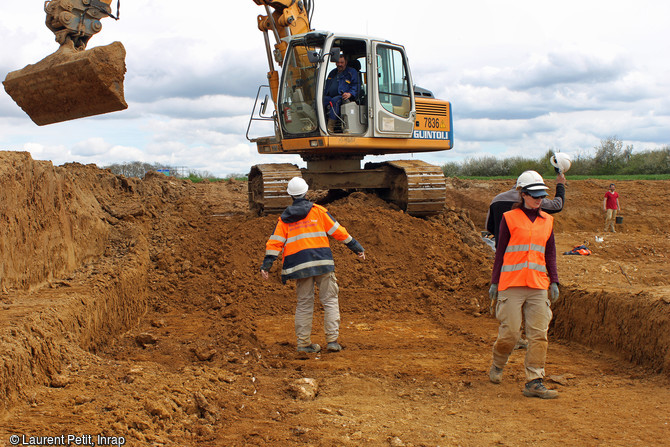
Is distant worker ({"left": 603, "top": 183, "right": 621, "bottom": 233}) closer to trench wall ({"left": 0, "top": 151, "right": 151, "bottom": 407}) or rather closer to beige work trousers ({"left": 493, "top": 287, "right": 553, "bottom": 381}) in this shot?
trench wall ({"left": 0, "top": 151, "right": 151, "bottom": 407})

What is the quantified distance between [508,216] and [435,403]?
1696 mm

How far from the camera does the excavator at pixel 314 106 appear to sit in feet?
28.1

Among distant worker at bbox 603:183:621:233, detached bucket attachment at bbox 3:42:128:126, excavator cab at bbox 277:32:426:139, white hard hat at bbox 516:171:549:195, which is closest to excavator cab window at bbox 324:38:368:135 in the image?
excavator cab at bbox 277:32:426:139

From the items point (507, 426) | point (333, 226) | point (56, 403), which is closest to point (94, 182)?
point (333, 226)

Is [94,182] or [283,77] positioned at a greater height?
[283,77]

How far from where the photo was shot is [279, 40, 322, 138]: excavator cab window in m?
10.9

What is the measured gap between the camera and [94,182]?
10.9 m

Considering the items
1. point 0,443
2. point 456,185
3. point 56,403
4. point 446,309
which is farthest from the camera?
point 456,185

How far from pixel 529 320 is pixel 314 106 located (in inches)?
273

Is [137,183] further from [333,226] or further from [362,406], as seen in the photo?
[362,406]

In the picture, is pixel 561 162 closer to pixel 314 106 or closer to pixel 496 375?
pixel 496 375

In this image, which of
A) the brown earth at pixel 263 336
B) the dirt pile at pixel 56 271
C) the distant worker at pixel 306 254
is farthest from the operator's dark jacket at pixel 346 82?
the distant worker at pixel 306 254

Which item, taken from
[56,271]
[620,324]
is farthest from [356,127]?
[620,324]

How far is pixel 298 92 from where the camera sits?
11047 mm
